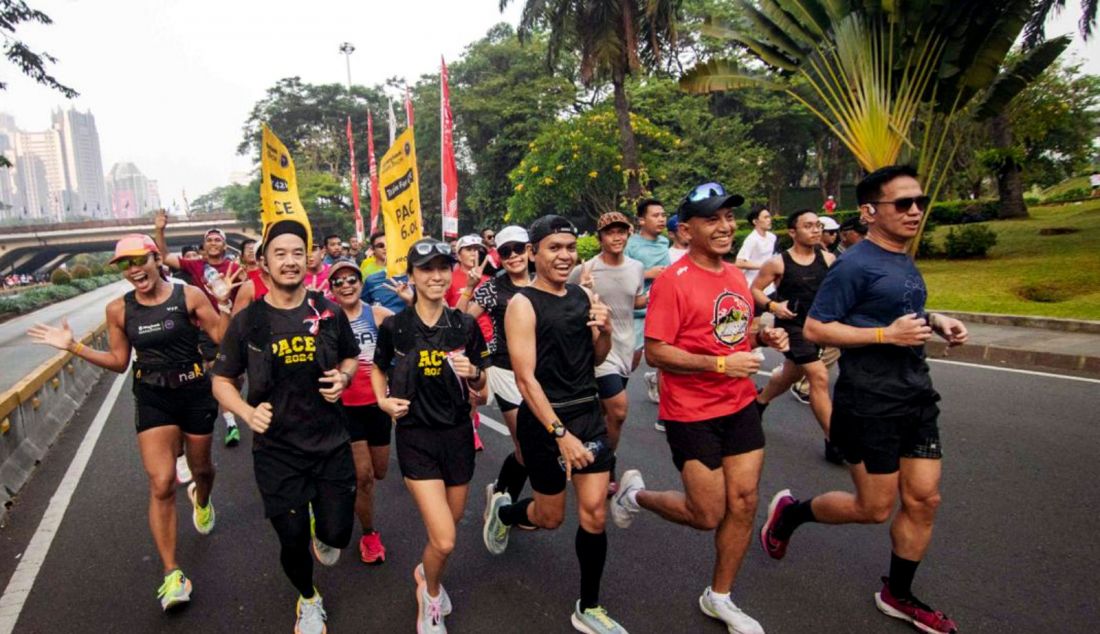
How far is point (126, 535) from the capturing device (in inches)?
186

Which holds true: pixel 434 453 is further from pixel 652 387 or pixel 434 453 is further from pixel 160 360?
pixel 652 387

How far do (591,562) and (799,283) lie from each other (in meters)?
3.00

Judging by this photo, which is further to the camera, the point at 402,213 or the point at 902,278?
the point at 402,213

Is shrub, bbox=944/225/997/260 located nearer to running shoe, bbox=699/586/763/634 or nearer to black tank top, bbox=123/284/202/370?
running shoe, bbox=699/586/763/634

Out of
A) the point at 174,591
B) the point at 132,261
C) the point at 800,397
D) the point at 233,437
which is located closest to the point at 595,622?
the point at 174,591

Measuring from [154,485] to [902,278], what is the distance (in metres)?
3.90

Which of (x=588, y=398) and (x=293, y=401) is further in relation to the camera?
(x=588, y=398)

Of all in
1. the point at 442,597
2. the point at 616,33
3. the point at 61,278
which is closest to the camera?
the point at 442,597

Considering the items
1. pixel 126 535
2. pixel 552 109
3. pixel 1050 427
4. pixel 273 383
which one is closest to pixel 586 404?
pixel 273 383

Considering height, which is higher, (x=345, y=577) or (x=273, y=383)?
(x=273, y=383)

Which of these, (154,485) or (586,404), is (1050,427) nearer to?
(586,404)

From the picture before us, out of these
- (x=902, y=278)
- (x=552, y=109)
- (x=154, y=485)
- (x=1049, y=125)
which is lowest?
(x=154, y=485)

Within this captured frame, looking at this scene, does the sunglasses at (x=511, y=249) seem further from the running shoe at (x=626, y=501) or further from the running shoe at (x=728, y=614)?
the running shoe at (x=728, y=614)

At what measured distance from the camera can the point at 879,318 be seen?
3.16 m
